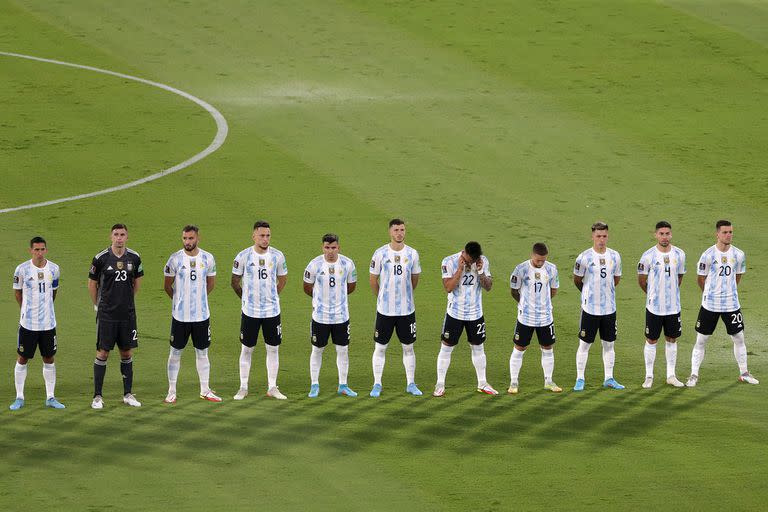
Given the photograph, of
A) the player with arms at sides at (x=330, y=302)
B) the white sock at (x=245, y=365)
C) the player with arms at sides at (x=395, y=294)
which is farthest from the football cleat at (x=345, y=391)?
the white sock at (x=245, y=365)

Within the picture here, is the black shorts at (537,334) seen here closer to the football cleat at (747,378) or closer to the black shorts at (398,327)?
the black shorts at (398,327)

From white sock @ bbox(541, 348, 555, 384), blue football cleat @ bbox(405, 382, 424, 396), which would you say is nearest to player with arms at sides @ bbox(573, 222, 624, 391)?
white sock @ bbox(541, 348, 555, 384)

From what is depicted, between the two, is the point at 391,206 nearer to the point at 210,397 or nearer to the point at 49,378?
the point at 210,397

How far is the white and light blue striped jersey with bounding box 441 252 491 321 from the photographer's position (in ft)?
48.7

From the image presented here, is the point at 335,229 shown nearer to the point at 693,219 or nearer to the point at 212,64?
the point at 693,219

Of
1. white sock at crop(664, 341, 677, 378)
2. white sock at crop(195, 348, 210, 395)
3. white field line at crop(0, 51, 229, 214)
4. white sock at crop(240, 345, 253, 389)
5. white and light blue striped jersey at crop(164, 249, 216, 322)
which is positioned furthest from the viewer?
white field line at crop(0, 51, 229, 214)

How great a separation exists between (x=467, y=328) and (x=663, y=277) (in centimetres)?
248

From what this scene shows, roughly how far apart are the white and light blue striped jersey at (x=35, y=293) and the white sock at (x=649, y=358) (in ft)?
23.0

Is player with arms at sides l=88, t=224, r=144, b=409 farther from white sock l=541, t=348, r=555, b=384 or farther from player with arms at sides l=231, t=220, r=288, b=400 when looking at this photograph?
white sock l=541, t=348, r=555, b=384

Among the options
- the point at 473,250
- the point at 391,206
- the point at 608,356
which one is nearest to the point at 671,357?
the point at 608,356

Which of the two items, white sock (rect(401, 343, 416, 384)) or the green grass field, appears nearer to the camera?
the green grass field

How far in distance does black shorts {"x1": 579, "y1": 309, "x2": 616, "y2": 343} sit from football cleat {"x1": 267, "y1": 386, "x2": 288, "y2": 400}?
366 centimetres

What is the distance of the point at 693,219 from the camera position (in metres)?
22.0

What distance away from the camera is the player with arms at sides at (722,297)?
15438 mm
